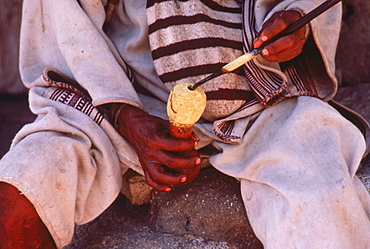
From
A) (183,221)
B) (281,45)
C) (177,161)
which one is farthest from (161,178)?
(281,45)

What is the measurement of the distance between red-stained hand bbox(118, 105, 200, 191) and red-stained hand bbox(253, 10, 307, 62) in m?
0.34

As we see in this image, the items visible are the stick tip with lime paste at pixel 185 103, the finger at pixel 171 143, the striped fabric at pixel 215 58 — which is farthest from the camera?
the striped fabric at pixel 215 58

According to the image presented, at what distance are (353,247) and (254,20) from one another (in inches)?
29.7

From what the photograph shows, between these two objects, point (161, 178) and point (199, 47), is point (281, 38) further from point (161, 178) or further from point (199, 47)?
point (161, 178)

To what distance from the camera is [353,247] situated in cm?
115

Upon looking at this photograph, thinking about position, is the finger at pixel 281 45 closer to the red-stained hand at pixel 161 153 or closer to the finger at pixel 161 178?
the red-stained hand at pixel 161 153

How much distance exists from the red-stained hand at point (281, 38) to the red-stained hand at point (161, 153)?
0.34m

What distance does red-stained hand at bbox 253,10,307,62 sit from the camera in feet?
4.09

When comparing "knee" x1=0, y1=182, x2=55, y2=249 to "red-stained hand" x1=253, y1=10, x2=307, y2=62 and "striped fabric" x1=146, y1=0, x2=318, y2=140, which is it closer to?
"striped fabric" x1=146, y1=0, x2=318, y2=140

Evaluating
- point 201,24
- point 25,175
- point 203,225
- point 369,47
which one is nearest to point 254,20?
point 201,24

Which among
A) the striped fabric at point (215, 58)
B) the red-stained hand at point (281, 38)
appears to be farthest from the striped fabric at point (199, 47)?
the red-stained hand at point (281, 38)

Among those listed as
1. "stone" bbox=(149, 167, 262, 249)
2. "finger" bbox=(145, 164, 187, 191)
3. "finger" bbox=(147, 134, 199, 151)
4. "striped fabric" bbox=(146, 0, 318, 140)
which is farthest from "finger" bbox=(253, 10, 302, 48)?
"stone" bbox=(149, 167, 262, 249)

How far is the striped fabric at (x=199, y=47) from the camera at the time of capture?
145 centimetres

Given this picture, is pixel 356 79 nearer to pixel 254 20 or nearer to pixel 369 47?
pixel 369 47
